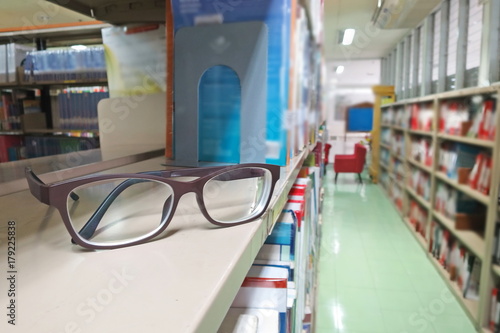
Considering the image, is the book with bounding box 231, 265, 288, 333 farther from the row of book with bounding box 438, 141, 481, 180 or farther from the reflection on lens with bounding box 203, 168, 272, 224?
the row of book with bounding box 438, 141, 481, 180

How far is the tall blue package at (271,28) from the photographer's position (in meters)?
0.79

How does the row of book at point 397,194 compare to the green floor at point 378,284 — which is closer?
the green floor at point 378,284

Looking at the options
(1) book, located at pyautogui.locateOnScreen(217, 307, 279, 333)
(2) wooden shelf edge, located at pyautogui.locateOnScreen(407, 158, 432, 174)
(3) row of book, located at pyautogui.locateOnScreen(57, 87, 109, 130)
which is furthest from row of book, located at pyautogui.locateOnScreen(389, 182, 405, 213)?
(1) book, located at pyautogui.locateOnScreen(217, 307, 279, 333)

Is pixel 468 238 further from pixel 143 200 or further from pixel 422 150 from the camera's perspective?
pixel 143 200

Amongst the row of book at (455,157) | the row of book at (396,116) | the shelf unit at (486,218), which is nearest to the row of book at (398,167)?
the row of book at (396,116)

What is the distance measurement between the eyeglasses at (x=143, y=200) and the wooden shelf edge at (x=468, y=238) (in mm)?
2717

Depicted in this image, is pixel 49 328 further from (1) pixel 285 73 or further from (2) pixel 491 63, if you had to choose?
(2) pixel 491 63

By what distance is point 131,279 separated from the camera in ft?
1.00

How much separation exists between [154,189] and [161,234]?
0.22 metres

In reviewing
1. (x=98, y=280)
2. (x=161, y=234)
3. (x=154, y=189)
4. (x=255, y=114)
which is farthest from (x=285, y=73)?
(x=98, y=280)

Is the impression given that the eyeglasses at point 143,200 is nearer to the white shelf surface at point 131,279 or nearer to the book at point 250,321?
the white shelf surface at point 131,279

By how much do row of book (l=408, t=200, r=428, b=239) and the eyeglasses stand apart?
439cm

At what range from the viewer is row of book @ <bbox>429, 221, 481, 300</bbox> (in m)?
2.82

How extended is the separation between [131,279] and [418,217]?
4.93 meters
